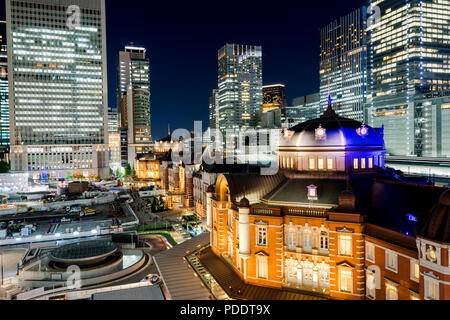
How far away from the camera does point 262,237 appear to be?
3069cm

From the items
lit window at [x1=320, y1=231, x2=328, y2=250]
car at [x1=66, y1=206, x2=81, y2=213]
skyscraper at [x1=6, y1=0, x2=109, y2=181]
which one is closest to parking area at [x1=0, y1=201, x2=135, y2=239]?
car at [x1=66, y1=206, x2=81, y2=213]

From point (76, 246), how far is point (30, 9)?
134 metres

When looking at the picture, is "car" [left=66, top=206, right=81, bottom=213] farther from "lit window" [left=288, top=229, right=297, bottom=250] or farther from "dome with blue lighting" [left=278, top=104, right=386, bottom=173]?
"lit window" [left=288, top=229, right=297, bottom=250]

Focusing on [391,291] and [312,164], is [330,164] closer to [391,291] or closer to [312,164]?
[312,164]

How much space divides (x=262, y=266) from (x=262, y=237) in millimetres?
2805

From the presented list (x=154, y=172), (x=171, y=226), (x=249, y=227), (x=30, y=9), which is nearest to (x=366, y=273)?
(x=249, y=227)

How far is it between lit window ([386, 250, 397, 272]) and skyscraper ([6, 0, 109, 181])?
143 m

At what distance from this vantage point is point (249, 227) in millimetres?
31156

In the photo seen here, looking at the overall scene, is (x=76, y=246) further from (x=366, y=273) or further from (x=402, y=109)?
(x=402, y=109)

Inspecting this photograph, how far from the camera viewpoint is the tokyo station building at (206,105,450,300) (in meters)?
22.5

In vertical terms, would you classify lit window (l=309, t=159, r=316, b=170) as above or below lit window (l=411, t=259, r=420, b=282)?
above

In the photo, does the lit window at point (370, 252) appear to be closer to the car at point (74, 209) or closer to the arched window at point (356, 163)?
the arched window at point (356, 163)
